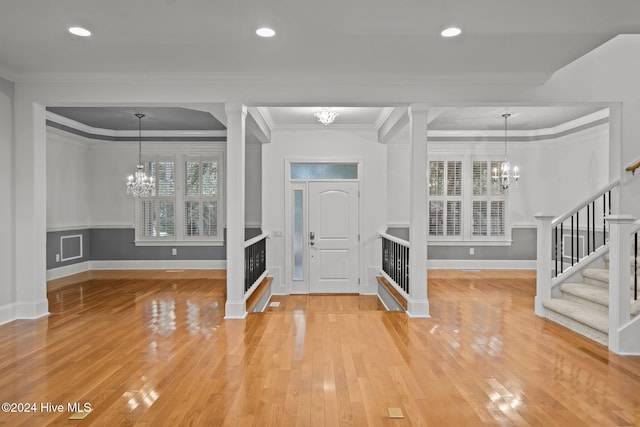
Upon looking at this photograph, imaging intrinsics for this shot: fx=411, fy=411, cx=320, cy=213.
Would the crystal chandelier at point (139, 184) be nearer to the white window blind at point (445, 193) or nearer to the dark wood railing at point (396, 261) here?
the dark wood railing at point (396, 261)

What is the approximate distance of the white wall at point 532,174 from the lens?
7.76 meters

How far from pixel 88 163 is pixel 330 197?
504 centimetres

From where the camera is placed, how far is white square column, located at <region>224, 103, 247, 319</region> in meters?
4.78

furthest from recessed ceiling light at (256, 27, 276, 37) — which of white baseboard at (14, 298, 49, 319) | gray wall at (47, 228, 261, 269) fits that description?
gray wall at (47, 228, 261, 269)

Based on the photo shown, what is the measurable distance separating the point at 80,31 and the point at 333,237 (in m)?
4.90

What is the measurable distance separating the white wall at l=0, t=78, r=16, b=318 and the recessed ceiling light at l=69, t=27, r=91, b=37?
1.71 metres

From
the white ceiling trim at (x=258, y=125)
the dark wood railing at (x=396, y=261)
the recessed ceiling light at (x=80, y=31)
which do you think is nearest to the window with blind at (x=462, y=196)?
the dark wood railing at (x=396, y=261)

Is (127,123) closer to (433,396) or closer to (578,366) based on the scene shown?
(433,396)

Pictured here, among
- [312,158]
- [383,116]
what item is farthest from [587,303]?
[312,158]

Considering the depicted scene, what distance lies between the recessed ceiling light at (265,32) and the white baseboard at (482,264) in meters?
6.08

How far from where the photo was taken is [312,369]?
3.23 m

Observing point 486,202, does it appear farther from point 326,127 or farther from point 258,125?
point 258,125

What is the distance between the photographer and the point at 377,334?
4.18m

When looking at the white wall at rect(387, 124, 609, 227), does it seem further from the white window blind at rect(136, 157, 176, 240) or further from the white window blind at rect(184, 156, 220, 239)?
the white window blind at rect(136, 157, 176, 240)
